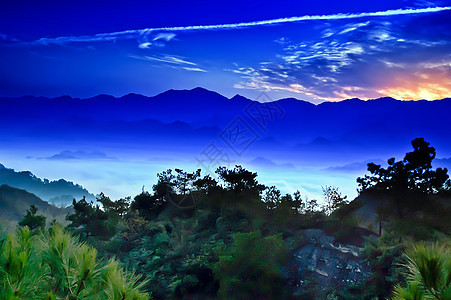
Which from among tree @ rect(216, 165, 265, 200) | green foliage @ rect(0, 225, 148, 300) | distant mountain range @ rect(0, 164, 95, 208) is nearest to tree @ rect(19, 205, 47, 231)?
tree @ rect(216, 165, 265, 200)

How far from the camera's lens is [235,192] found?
12.9 metres

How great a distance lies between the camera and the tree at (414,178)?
10836mm

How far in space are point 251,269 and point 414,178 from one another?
6.09 metres

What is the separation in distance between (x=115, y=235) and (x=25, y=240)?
32.2ft

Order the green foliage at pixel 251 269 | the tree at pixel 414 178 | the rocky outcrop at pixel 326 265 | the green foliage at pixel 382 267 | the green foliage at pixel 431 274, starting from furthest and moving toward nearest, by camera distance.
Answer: the tree at pixel 414 178, the rocky outcrop at pixel 326 265, the green foliage at pixel 251 269, the green foliage at pixel 382 267, the green foliage at pixel 431 274

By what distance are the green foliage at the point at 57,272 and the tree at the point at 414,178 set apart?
1023cm

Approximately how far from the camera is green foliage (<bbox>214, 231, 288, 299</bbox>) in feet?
27.2

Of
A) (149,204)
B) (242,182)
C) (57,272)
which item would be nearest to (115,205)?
(149,204)

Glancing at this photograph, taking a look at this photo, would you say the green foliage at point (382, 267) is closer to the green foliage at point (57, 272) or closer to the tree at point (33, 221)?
the green foliage at point (57, 272)

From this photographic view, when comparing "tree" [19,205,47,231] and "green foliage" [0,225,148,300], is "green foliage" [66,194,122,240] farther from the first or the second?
"green foliage" [0,225,148,300]

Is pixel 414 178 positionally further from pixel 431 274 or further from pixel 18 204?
pixel 18 204

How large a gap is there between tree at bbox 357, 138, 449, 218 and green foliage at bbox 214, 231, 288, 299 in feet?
14.8

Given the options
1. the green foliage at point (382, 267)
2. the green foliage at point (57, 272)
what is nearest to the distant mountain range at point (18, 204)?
the green foliage at point (382, 267)

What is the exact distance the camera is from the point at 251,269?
8562mm
